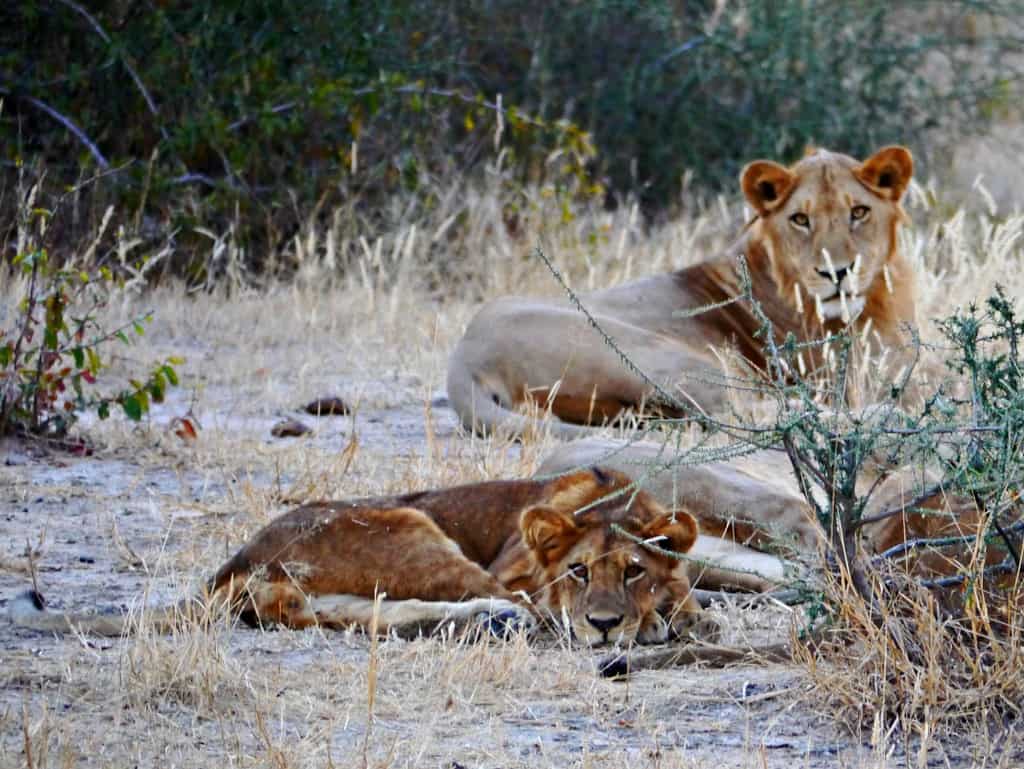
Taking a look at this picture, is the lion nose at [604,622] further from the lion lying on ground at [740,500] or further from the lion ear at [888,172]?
the lion ear at [888,172]

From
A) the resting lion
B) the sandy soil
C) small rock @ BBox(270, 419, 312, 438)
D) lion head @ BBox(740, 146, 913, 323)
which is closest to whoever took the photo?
the sandy soil

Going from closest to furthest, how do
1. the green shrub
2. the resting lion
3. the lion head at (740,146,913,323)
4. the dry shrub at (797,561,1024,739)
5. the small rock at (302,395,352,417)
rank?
the dry shrub at (797,561,1024,739) → the green shrub → the resting lion → the small rock at (302,395,352,417) → the lion head at (740,146,913,323)

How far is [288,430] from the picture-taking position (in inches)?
288

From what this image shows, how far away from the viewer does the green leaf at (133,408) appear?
679 cm

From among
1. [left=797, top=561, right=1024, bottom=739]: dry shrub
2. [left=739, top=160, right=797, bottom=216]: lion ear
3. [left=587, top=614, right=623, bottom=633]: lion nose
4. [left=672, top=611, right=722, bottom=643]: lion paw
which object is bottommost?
[left=672, top=611, right=722, bottom=643]: lion paw

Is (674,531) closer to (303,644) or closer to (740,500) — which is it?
(740,500)

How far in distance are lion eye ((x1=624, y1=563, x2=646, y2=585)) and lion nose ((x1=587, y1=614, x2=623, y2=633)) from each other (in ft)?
0.45

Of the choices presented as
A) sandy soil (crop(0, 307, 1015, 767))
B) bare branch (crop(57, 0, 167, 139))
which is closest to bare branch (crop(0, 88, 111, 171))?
bare branch (crop(57, 0, 167, 139))

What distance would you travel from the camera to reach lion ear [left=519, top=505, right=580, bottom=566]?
15.3 feet

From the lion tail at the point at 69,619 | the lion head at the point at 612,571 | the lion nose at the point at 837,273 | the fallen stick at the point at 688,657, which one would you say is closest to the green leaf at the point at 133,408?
the lion tail at the point at 69,619

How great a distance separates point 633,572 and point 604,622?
0.18m

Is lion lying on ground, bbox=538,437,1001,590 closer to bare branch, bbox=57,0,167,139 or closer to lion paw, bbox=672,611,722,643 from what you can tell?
lion paw, bbox=672,611,722,643

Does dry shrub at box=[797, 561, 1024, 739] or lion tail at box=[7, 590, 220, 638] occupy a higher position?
dry shrub at box=[797, 561, 1024, 739]

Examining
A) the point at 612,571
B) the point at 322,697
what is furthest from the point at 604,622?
the point at 322,697
